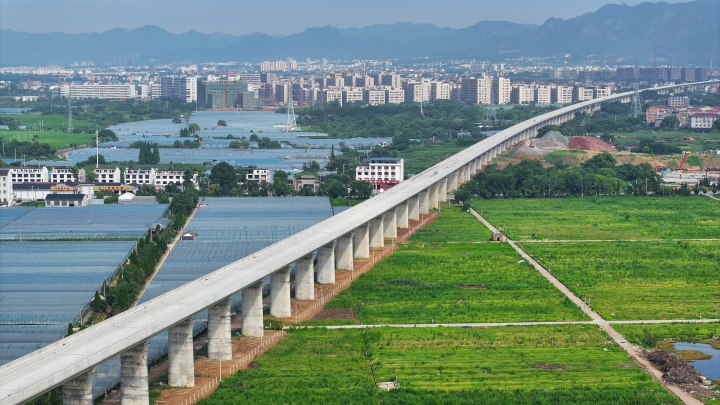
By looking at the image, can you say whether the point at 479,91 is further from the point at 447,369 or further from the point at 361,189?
the point at 447,369

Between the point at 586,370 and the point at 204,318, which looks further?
the point at 204,318

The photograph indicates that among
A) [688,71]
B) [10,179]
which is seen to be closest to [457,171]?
[10,179]

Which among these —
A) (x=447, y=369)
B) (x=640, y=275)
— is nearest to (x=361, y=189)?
(x=640, y=275)

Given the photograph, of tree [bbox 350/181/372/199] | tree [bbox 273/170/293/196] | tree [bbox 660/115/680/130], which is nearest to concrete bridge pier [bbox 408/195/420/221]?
tree [bbox 350/181/372/199]

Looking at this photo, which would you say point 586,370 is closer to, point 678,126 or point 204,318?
point 204,318

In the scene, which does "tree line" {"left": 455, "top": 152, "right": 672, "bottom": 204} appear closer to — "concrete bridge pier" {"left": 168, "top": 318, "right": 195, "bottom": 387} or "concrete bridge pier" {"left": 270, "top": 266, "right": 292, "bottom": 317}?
"concrete bridge pier" {"left": 270, "top": 266, "right": 292, "bottom": 317}

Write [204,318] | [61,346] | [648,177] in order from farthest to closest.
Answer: [648,177] → [204,318] → [61,346]
